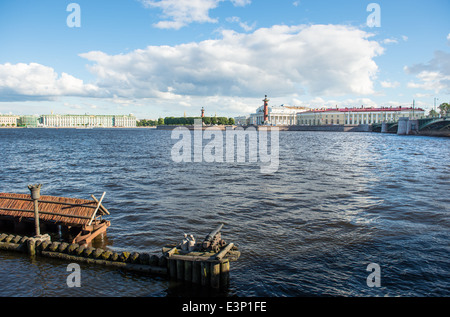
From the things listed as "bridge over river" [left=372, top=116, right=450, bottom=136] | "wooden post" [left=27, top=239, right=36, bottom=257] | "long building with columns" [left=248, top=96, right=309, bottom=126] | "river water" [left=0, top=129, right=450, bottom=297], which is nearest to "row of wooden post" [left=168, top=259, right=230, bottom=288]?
"river water" [left=0, top=129, right=450, bottom=297]

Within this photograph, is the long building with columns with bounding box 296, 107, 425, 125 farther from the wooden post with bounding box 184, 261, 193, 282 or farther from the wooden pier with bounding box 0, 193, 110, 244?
the wooden post with bounding box 184, 261, 193, 282

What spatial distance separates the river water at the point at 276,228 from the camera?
7.29 metres

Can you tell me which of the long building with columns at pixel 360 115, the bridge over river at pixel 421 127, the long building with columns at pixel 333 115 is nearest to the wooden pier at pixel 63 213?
the bridge over river at pixel 421 127

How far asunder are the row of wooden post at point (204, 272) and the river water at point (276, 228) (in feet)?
0.80

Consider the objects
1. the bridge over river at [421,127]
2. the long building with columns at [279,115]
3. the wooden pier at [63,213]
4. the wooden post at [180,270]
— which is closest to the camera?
the wooden post at [180,270]

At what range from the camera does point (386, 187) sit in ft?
60.2

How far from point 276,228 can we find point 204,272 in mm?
4658

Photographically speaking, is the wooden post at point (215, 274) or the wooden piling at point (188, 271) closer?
the wooden post at point (215, 274)

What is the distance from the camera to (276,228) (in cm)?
1105

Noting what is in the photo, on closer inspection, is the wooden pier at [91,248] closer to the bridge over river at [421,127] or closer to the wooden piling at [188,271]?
the wooden piling at [188,271]

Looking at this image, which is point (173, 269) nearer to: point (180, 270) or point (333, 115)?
point (180, 270)

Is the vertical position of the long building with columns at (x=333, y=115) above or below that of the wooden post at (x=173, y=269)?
above
